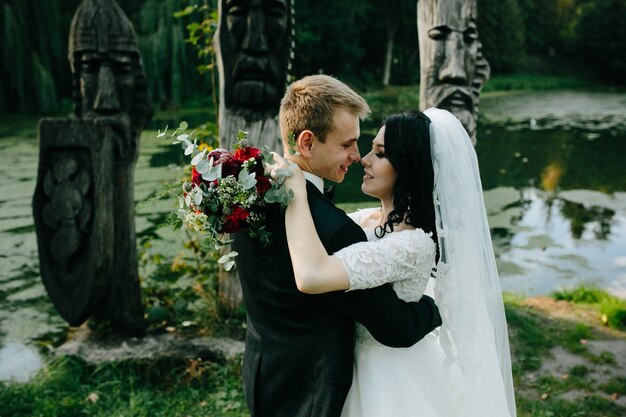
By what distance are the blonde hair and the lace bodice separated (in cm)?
37

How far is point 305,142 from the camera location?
187 centimetres

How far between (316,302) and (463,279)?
61cm

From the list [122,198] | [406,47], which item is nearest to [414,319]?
[122,198]

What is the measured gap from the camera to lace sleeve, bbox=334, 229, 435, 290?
1.75m

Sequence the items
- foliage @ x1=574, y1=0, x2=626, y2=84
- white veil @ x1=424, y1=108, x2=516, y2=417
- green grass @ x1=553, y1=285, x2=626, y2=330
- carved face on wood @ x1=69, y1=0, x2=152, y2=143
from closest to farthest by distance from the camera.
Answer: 1. white veil @ x1=424, y1=108, x2=516, y2=417
2. carved face on wood @ x1=69, y1=0, x2=152, y2=143
3. green grass @ x1=553, y1=285, x2=626, y2=330
4. foliage @ x1=574, y1=0, x2=626, y2=84

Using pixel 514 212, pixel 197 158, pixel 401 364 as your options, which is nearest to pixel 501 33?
pixel 514 212

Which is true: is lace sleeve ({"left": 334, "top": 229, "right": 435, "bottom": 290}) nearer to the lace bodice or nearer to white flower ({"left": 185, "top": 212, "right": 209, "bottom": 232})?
the lace bodice

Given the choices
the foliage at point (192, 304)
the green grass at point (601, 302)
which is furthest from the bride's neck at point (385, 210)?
the green grass at point (601, 302)

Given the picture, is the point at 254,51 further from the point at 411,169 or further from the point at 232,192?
the point at 232,192

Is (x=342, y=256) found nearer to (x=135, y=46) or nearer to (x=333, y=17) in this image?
(x=135, y=46)

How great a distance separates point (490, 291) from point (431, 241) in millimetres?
457

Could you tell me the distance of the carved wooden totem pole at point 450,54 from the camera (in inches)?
145

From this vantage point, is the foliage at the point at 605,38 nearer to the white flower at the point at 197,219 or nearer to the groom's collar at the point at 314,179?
the groom's collar at the point at 314,179

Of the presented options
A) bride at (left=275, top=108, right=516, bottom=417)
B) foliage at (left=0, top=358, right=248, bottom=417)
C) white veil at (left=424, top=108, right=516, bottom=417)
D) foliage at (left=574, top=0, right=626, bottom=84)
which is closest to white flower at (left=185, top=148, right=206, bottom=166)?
bride at (left=275, top=108, right=516, bottom=417)
